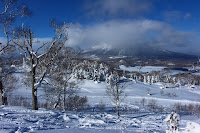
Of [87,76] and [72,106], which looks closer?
[72,106]

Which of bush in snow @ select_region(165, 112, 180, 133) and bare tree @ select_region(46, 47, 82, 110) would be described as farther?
bare tree @ select_region(46, 47, 82, 110)

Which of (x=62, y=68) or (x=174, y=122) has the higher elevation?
(x=62, y=68)

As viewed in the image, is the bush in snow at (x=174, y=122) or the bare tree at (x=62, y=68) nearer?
the bush in snow at (x=174, y=122)

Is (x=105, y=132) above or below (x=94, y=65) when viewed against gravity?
below

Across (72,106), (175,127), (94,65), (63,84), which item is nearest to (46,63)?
(63,84)

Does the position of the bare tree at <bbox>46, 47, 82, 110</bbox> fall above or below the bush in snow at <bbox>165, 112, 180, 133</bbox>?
above

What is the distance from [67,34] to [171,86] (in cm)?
9895

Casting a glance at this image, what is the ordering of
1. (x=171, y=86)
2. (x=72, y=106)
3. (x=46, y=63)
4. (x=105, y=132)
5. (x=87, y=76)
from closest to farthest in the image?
(x=105, y=132), (x=46, y=63), (x=72, y=106), (x=87, y=76), (x=171, y=86)

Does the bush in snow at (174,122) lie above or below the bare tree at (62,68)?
below

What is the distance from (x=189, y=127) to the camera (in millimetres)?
2355

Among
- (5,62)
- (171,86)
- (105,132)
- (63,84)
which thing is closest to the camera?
(105,132)

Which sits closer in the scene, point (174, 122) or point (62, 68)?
point (174, 122)

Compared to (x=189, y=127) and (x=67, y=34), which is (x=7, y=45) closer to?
(x=67, y=34)

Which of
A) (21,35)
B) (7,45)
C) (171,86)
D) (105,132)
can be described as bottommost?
(171,86)
